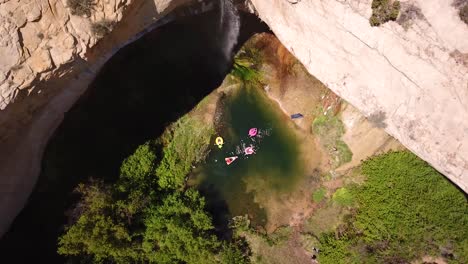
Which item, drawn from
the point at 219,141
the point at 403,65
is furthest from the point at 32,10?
the point at 403,65

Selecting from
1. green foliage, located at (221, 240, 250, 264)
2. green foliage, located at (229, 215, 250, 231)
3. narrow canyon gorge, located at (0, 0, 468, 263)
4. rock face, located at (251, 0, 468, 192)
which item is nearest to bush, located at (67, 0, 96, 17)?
narrow canyon gorge, located at (0, 0, 468, 263)

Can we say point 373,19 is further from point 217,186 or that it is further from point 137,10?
point 217,186

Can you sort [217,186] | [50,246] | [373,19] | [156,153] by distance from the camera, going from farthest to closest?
1. [217,186]
2. [156,153]
3. [50,246]
4. [373,19]

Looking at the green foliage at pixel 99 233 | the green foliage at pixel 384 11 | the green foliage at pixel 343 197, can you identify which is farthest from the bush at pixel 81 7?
the green foliage at pixel 343 197

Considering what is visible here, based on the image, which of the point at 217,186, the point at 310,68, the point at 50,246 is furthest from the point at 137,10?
the point at 50,246

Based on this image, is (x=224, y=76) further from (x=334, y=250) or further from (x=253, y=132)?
(x=334, y=250)

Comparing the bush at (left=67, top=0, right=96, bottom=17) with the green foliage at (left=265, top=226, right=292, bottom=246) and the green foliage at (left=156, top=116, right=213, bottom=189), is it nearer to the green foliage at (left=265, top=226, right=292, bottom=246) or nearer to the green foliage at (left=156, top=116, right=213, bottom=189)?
the green foliage at (left=156, top=116, right=213, bottom=189)
